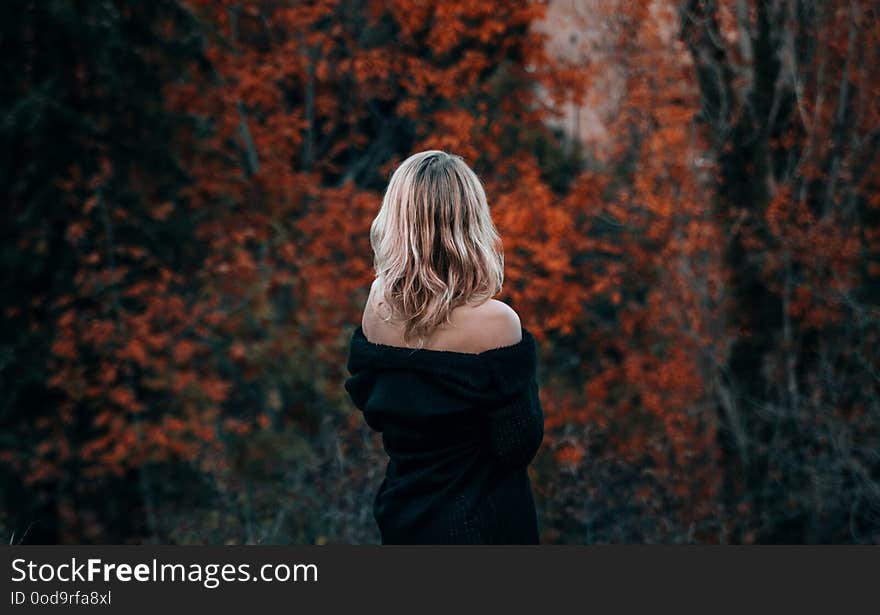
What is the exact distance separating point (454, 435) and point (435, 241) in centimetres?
53

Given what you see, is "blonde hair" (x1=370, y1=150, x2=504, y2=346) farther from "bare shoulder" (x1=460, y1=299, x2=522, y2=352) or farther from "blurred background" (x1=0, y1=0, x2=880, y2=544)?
"blurred background" (x1=0, y1=0, x2=880, y2=544)

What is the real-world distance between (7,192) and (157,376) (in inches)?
102

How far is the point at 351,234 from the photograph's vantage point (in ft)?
37.6

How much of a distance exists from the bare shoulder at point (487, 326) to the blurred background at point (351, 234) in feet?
13.2

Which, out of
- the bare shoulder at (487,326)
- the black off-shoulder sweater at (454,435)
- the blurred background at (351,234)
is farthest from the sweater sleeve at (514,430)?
the blurred background at (351,234)

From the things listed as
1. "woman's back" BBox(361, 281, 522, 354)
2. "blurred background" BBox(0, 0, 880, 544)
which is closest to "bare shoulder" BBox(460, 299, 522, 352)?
"woman's back" BBox(361, 281, 522, 354)

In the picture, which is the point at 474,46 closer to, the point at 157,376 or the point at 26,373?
the point at 157,376

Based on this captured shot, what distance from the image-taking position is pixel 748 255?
9820mm

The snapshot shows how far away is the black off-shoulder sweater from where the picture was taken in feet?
7.82

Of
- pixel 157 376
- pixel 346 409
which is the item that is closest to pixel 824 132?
pixel 346 409

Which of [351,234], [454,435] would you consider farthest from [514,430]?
[351,234]

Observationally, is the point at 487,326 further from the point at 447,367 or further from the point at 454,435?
the point at 454,435

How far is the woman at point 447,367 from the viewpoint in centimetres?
236

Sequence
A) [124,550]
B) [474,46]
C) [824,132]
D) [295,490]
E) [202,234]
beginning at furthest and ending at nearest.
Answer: [474,46]
[202,234]
[824,132]
[295,490]
[124,550]
